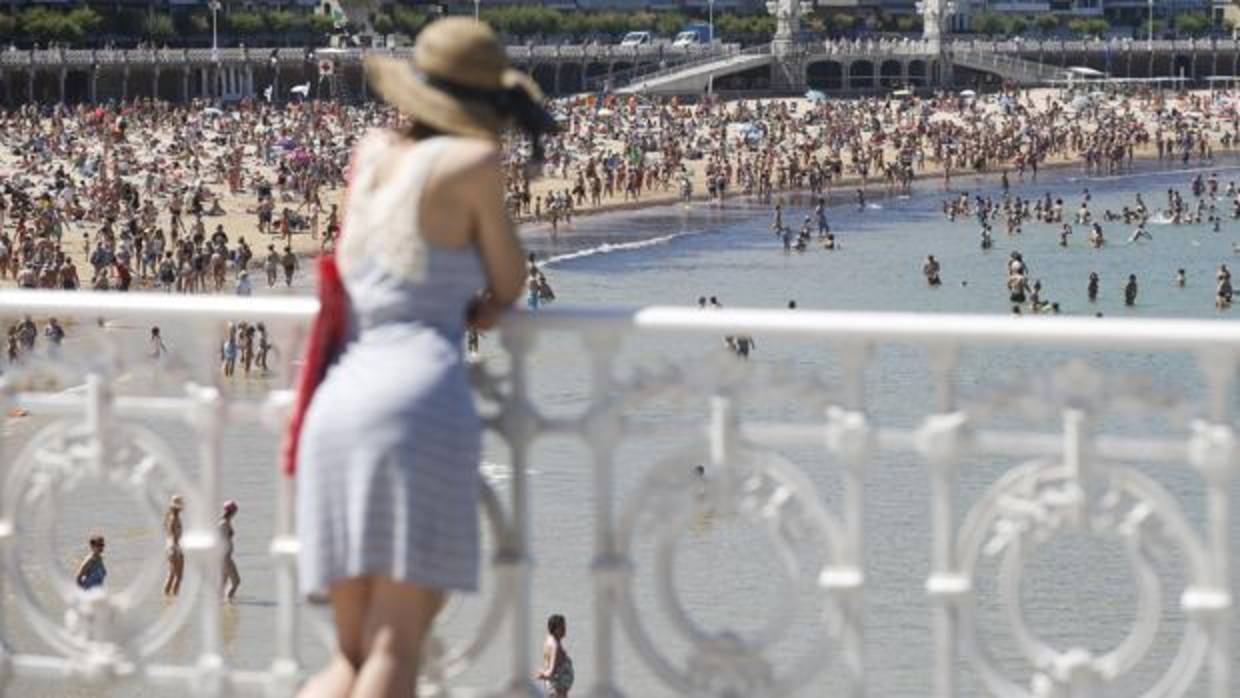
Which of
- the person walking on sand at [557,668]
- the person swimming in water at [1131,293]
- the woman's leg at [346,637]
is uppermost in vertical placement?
the woman's leg at [346,637]

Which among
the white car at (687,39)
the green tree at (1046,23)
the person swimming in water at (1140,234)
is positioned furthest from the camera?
the green tree at (1046,23)

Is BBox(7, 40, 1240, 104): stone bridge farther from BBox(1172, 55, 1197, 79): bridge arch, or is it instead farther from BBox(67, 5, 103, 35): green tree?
BBox(67, 5, 103, 35): green tree

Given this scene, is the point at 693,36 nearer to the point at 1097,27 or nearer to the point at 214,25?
the point at 214,25

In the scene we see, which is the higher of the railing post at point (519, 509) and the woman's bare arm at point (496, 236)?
the woman's bare arm at point (496, 236)

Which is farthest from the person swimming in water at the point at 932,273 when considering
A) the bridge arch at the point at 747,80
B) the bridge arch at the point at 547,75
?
the bridge arch at the point at 547,75

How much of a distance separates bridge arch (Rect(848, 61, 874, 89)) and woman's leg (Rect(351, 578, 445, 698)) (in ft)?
418

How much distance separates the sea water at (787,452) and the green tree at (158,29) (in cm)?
4657

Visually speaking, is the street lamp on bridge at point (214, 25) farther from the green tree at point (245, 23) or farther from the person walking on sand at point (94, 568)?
the person walking on sand at point (94, 568)

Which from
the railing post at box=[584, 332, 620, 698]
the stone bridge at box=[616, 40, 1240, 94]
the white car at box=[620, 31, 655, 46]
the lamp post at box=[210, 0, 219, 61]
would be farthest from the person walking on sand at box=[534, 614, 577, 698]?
the white car at box=[620, 31, 655, 46]

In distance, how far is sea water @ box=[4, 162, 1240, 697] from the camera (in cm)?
545

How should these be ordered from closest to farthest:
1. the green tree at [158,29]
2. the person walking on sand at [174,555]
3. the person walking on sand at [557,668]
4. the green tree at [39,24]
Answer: the person walking on sand at [174,555] < the person walking on sand at [557,668] < the green tree at [39,24] < the green tree at [158,29]

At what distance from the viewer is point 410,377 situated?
15.4 ft

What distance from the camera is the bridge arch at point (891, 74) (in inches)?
5172

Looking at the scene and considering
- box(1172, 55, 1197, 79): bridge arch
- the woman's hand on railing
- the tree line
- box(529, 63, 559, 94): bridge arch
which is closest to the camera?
the woman's hand on railing
